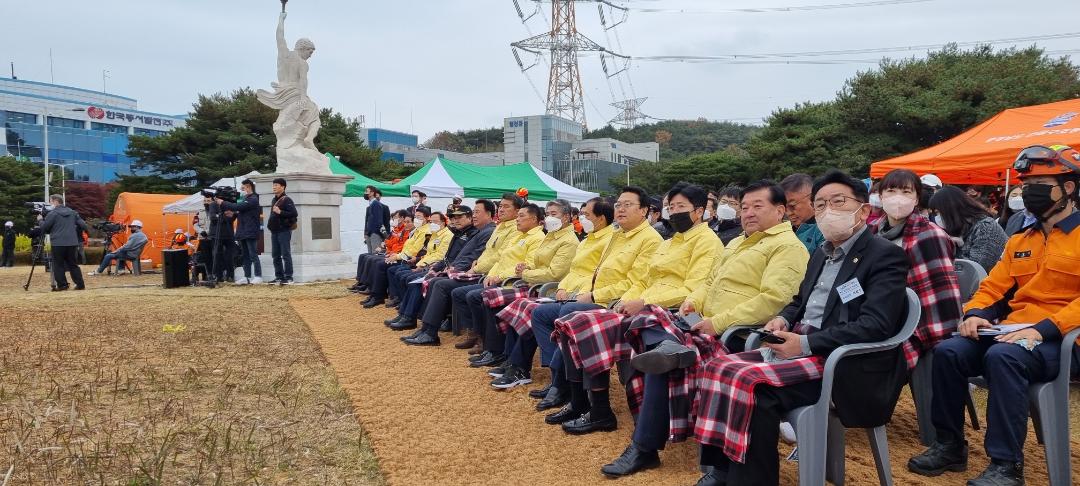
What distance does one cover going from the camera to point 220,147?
2672 cm

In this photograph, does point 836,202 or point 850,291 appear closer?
point 850,291

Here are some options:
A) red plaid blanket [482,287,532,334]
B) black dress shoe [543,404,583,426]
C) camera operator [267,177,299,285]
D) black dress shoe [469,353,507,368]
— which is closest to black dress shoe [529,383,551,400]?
black dress shoe [543,404,583,426]

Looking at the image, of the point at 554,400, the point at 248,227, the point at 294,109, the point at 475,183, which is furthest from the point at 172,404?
the point at 475,183

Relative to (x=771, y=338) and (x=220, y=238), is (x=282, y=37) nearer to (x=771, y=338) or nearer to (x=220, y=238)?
(x=220, y=238)

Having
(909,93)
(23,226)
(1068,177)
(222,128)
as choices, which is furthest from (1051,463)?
(23,226)

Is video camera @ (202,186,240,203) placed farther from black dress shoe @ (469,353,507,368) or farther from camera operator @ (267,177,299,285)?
black dress shoe @ (469,353,507,368)

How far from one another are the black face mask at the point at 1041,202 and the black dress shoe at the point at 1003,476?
1111 mm

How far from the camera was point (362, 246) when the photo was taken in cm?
1531

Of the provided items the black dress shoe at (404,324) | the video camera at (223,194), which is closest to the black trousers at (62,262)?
the video camera at (223,194)

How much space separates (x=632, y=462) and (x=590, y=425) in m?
0.60

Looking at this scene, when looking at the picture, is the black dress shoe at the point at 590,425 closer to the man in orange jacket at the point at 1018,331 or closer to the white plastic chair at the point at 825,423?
the white plastic chair at the point at 825,423

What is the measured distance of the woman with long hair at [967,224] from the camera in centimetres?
448

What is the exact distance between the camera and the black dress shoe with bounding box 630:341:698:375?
2.83 m

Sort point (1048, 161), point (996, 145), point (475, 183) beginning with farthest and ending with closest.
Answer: point (475, 183), point (996, 145), point (1048, 161)
